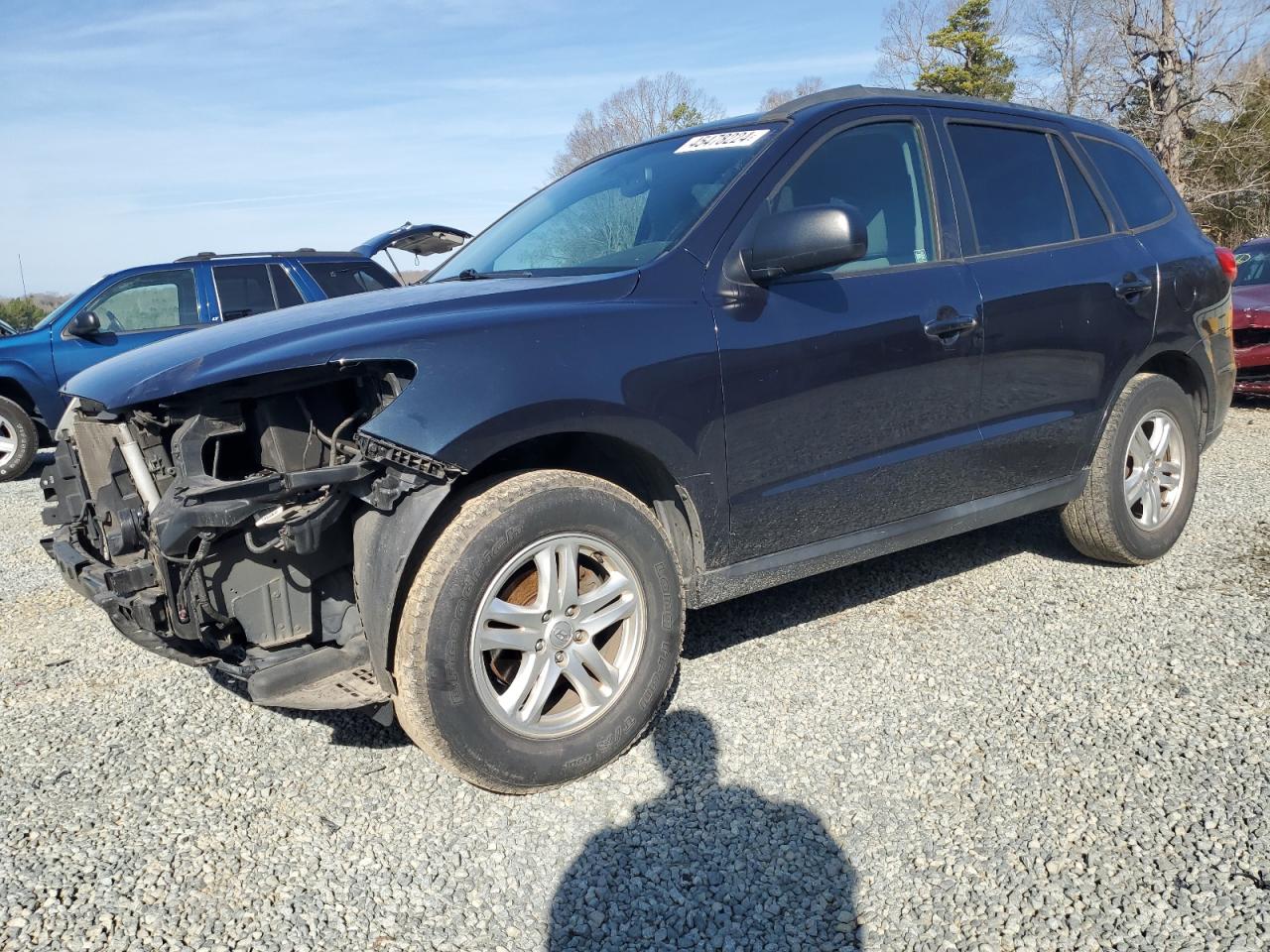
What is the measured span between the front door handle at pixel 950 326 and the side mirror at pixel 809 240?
56cm

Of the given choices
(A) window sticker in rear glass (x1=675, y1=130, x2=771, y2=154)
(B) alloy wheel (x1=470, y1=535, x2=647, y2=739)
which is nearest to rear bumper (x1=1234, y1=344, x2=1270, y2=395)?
(A) window sticker in rear glass (x1=675, y1=130, x2=771, y2=154)

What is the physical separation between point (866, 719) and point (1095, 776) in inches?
25.8

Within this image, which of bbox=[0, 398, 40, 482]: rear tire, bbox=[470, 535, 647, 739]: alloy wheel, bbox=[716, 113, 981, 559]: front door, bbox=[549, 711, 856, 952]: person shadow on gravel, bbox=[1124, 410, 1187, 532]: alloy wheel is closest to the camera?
bbox=[549, 711, 856, 952]: person shadow on gravel

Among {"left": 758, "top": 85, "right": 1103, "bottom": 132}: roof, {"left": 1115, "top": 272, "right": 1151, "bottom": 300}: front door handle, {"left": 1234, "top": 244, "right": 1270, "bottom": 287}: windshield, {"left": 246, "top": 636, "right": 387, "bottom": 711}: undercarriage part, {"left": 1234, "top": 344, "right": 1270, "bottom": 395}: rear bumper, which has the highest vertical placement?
{"left": 758, "top": 85, "right": 1103, "bottom": 132}: roof

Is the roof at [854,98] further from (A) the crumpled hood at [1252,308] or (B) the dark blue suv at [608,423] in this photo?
(A) the crumpled hood at [1252,308]

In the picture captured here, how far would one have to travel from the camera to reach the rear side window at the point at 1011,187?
3.66 m

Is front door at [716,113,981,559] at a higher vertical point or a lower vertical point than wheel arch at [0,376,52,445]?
higher

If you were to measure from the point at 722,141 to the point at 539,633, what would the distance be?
184 cm

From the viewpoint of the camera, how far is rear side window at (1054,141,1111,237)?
4.01 m

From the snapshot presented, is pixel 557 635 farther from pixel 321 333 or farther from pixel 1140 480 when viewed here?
pixel 1140 480

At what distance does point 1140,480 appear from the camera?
4250 millimetres

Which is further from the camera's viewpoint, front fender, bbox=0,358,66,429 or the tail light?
front fender, bbox=0,358,66,429

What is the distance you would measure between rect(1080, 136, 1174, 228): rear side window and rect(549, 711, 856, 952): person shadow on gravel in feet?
10.4

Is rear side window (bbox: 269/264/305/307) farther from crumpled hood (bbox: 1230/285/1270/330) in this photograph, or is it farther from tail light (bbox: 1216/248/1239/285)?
crumpled hood (bbox: 1230/285/1270/330)
